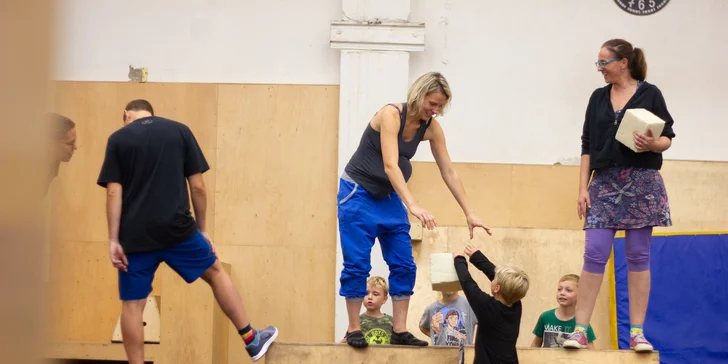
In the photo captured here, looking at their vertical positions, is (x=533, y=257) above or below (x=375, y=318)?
above

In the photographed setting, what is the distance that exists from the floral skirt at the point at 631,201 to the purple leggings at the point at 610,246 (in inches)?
2.1

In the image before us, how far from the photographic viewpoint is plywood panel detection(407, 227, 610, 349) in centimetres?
725

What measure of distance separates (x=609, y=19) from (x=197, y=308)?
4305 mm

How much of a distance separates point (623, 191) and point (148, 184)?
252cm

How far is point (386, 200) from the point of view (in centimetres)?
481

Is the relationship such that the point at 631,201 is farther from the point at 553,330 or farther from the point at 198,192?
the point at 198,192

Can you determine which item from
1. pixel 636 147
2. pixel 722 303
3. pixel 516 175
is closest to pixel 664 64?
pixel 516 175

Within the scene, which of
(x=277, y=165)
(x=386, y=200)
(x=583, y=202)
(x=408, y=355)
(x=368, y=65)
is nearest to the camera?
(x=408, y=355)

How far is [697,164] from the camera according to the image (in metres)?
7.65

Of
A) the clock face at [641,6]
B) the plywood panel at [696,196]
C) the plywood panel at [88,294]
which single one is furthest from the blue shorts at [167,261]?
the clock face at [641,6]

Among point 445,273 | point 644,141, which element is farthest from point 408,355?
point 644,141

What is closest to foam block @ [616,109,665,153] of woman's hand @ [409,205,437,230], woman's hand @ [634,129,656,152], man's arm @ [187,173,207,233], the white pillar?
woman's hand @ [634,129,656,152]

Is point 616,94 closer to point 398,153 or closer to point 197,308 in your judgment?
point 398,153

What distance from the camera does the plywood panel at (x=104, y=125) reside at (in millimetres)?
7680
